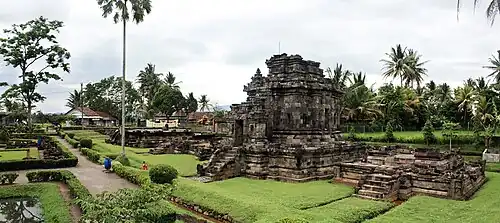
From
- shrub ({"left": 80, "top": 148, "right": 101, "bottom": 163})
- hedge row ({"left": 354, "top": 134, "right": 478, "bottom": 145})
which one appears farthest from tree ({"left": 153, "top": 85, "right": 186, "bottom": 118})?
shrub ({"left": 80, "top": 148, "right": 101, "bottom": 163})

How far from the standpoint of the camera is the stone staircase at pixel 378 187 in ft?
52.7

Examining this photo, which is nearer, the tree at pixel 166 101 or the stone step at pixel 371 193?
the stone step at pixel 371 193

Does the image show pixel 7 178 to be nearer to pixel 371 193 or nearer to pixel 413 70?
pixel 371 193

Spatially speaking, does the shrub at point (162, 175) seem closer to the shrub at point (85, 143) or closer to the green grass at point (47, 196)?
the green grass at point (47, 196)

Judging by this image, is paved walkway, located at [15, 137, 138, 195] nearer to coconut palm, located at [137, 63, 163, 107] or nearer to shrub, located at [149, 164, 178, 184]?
shrub, located at [149, 164, 178, 184]

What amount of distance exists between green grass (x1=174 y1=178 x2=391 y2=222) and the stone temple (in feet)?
3.62

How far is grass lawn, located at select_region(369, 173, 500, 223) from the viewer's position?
1267 cm

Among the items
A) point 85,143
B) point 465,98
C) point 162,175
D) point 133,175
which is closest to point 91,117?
point 85,143

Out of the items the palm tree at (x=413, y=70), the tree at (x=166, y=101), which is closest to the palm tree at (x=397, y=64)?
the palm tree at (x=413, y=70)

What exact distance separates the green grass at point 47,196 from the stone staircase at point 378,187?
35.3 ft

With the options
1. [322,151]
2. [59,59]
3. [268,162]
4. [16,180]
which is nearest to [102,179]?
[16,180]

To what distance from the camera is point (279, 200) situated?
1520cm

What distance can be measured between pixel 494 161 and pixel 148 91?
5833 centimetres

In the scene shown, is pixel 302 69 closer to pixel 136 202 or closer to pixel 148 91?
pixel 136 202
